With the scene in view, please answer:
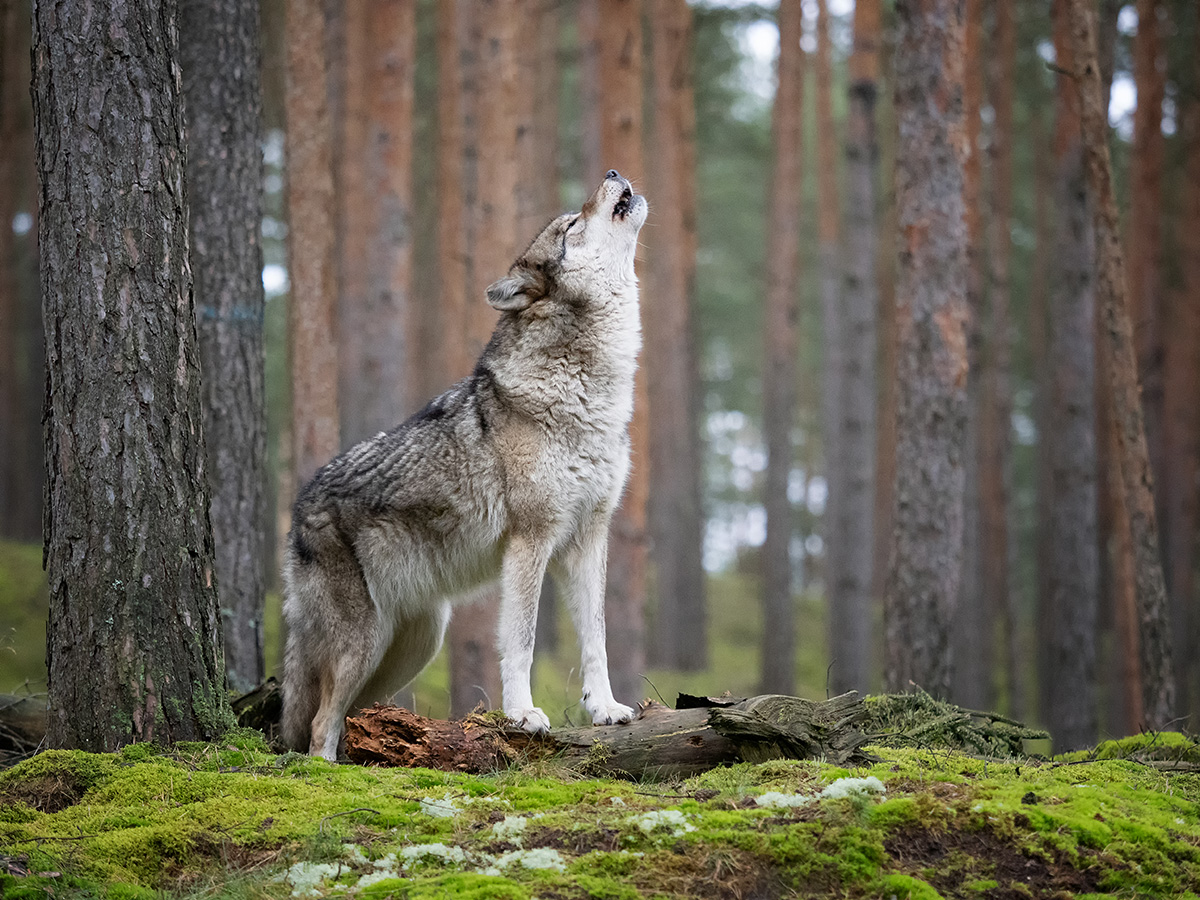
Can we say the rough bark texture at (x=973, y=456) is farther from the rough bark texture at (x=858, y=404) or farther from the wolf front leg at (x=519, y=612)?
the wolf front leg at (x=519, y=612)

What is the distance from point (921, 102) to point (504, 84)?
4703 mm

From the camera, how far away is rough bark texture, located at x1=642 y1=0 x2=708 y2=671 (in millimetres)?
15617

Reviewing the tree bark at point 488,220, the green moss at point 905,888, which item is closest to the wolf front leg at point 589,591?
the green moss at point 905,888

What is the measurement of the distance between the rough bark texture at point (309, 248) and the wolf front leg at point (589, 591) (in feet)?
14.4

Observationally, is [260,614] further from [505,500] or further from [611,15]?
[611,15]

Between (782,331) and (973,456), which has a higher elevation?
(782,331)

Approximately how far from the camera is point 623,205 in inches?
226

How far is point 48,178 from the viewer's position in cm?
454

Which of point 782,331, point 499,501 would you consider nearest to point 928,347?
point 499,501

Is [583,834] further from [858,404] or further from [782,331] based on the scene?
[782,331]

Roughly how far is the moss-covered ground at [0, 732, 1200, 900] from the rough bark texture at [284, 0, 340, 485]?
529cm

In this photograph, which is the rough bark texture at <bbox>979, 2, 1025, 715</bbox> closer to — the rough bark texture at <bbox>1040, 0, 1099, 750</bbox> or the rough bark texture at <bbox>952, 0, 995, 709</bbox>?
the rough bark texture at <bbox>952, 0, 995, 709</bbox>

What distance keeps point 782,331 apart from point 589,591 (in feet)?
40.0

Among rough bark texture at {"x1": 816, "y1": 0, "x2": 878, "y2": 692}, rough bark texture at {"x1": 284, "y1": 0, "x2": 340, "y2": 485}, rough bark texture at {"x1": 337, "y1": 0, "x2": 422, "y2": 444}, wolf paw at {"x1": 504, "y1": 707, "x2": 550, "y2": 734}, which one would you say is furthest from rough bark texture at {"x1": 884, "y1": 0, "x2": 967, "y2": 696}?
rough bark texture at {"x1": 816, "y1": 0, "x2": 878, "y2": 692}
